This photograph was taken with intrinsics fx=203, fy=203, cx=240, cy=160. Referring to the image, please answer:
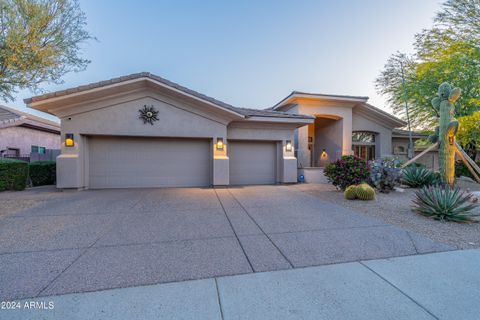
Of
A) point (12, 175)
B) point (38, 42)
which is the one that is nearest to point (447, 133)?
point (38, 42)

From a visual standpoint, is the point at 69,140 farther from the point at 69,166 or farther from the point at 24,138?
the point at 24,138

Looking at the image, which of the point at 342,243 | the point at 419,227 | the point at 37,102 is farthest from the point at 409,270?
the point at 37,102

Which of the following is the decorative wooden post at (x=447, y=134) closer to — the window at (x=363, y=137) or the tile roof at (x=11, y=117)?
the window at (x=363, y=137)

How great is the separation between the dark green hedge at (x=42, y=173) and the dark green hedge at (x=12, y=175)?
896mm

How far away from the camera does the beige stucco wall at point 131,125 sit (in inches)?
317

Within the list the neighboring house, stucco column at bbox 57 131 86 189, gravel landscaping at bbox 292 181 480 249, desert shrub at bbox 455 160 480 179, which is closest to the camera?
gravel landscaping at bbox 292 181 480 249

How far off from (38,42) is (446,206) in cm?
1437

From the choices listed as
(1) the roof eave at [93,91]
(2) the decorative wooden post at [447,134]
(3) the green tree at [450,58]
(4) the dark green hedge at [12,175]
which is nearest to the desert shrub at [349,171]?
(2) the decorative wooden post at [447,134]

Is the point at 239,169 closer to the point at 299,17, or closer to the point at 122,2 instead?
the point at 299,17

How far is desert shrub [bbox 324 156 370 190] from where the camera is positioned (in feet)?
25.4

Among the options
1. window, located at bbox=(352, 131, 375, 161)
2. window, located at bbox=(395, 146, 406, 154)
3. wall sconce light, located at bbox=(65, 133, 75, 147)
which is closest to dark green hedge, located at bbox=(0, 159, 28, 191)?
wall sconce light, located at bbox=(65, 133, 75, 147)

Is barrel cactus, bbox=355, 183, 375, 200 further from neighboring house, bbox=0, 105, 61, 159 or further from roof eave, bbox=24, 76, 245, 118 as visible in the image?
neighboring house, bbox=0, 105, 61, 159

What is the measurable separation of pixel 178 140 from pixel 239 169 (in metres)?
3.23

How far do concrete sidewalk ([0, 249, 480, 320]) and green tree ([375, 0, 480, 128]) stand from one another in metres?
14.5
